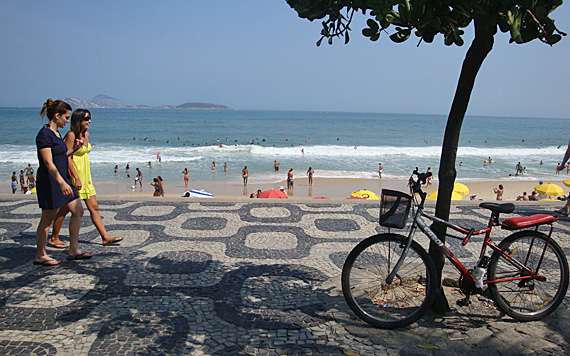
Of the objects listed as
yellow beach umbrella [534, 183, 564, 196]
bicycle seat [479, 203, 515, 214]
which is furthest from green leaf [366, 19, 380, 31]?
yellow beach umbrella [534, 183, 564, 196]

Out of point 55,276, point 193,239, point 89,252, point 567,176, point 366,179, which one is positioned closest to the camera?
point 55,276

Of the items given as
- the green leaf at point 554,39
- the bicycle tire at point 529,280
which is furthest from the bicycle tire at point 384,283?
the green leaf at point 554,39

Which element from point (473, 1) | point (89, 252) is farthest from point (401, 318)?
point (89, 252)

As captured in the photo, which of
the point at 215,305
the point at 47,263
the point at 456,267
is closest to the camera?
the point at 456,267

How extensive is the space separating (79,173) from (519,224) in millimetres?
5205

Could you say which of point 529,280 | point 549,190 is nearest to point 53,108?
point 529,280

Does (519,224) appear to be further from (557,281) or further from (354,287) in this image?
(354,287)

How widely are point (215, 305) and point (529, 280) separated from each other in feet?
9.29

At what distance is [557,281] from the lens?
3.63 meters

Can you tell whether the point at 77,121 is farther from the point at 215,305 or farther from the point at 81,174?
the point at 215,305

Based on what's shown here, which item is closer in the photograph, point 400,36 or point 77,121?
point 400,36

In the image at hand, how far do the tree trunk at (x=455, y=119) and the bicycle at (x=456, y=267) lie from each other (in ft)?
0.49

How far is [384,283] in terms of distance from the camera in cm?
372

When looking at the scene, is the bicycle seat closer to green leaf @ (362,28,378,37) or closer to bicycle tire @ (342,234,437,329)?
bicycle tire @ (342,234,437,329)
